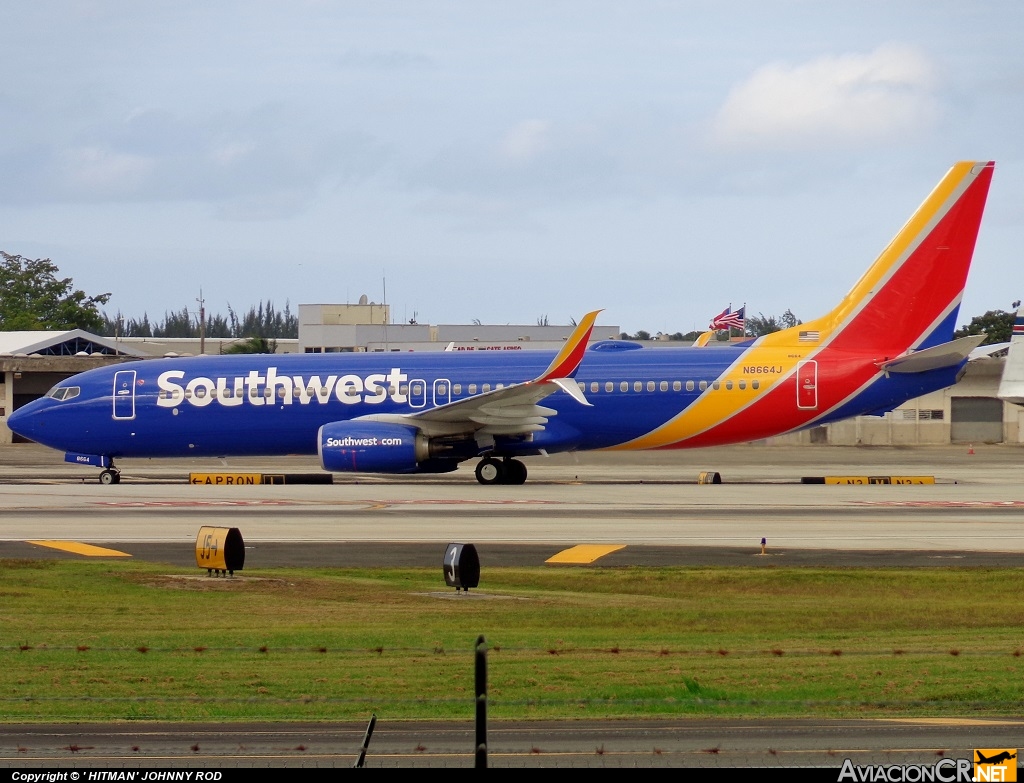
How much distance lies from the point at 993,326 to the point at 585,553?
97.6 meters

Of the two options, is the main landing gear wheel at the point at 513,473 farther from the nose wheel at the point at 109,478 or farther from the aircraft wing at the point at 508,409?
the nose wheel at the point at 109,478

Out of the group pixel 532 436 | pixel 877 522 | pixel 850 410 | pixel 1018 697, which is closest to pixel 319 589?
pixel 1018 697

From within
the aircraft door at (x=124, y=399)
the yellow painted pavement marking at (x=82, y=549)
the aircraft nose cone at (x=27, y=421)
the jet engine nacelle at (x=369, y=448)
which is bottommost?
the yellow painted pavement marking at (x=82, y=549)

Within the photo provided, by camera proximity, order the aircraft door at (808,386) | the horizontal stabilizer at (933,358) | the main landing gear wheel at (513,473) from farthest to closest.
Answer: the main landing gear wheel at (513,473) < the aircraft door at (808,386) < the horizontal stabilizer at (933,358)

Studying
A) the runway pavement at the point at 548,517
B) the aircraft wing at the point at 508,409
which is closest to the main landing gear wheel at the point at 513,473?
the runway pavement at the point at 548,517

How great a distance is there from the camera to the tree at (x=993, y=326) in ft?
355

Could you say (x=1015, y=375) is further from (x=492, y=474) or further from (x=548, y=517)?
(x=548, y=517)

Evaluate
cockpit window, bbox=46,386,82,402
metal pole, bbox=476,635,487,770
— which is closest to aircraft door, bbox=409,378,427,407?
cockpit window, bbox=46,386,82,402

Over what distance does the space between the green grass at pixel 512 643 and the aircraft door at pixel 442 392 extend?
17590mm

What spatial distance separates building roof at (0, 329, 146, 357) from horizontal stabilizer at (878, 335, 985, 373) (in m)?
58.8

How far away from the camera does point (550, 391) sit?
36.4 metres

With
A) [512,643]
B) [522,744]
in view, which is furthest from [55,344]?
[522,744]

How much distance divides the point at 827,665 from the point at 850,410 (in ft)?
84.1

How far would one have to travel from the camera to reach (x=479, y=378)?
38.7 meters
